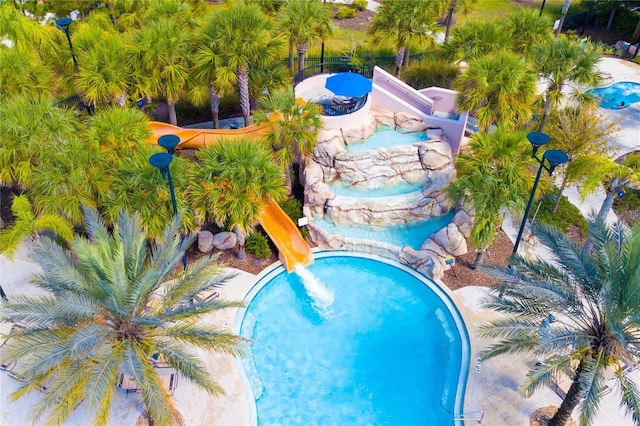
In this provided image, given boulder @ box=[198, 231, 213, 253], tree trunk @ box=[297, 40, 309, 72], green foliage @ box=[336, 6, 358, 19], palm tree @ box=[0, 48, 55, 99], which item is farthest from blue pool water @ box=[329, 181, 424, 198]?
green foliage @ box=[336, 6, 358, 19]

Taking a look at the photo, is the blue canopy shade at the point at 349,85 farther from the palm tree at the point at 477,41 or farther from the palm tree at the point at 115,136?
the palm tree at the point at 115,136

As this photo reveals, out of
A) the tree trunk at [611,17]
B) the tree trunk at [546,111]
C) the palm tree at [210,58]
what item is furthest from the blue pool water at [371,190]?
the tree trunk at [611,17]

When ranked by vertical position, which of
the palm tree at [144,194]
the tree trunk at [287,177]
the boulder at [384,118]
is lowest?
the tree trunk at [287,177]

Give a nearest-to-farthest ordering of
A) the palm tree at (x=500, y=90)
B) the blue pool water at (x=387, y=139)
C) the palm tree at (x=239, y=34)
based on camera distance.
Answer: the palm tree at (x=500, y=90)
the palm tree at (x=239, y=34)
the blue pool water at (x=387, y=139)

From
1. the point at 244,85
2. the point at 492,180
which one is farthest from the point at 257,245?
the point at 492,180

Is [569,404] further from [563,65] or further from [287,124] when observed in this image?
[563,65]

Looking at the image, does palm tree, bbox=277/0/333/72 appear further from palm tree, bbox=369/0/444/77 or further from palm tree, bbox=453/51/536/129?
palm tree, bbox=453/51/536/129

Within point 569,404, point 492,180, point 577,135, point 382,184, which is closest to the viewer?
point 569,404
